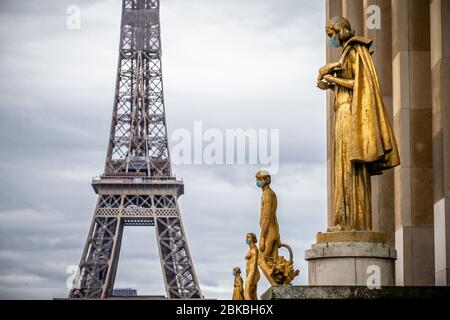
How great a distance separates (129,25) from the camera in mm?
91500

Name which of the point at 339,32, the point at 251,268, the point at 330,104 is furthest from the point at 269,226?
the point at 330,104

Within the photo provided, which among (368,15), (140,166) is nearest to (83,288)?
(140,166)

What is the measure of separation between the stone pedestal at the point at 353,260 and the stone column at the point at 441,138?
484 cm

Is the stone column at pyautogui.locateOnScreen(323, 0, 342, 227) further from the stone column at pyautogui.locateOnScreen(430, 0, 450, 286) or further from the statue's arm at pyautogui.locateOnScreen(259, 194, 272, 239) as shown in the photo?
the statue's arm at pyautogui.locateOnScreen(259, 194, 272, 239)

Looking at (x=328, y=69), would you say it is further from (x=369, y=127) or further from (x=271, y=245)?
(x=271, y=245)

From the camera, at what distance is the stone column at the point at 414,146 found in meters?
23.1

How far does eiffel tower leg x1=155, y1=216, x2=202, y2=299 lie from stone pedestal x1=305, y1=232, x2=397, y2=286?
67.7 m

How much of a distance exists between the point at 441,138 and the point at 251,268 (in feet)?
16.6

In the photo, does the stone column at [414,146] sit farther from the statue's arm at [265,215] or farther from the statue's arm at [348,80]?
the statue's arm at [348,80]

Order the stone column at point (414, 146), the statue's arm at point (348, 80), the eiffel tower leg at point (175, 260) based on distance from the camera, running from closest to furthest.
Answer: the statue's arm at point (348, 80) → the stone column at point (414, 146) → the eiffel tower leg at point (175, 260)

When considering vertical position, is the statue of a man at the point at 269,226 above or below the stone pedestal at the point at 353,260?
above

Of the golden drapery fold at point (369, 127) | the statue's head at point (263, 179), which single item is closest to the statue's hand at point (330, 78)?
the golden drapery fold at point (369, 127)

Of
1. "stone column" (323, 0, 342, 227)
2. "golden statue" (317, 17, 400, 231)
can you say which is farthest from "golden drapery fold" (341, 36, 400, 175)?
"stone column" (323, 0, 342, 227)
